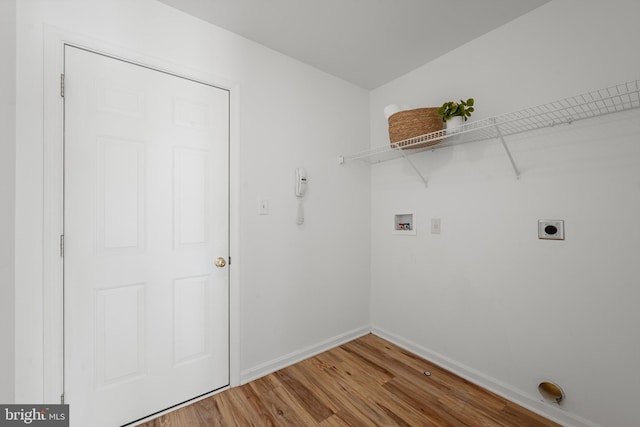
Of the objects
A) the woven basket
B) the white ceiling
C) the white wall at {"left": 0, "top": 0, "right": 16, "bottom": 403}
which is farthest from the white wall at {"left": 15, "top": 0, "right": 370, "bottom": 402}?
the white wall at {"left": 0, "top": 0, "right": 16, "bottom": 403}

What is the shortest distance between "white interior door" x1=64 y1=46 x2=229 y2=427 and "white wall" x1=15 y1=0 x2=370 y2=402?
0.32ft

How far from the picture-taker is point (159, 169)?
1474 millimetres

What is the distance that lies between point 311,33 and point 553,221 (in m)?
1.86

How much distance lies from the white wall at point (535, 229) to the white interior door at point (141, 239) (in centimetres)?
153

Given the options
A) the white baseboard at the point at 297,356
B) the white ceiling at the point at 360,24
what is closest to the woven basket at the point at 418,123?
the white ceiling at the point at 360,24

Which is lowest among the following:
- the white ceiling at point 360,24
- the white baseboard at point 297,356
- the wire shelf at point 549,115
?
the white baseboard at point 297,356

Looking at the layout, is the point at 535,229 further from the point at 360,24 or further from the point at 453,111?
the point at 360,24

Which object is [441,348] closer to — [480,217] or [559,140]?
[480,217]

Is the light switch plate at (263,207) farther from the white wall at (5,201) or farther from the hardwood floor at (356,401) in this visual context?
the white wall at (5,201)

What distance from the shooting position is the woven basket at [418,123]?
1710 mm

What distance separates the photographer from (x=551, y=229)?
147cm

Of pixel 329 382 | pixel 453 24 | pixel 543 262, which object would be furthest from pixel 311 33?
pixel 329 382

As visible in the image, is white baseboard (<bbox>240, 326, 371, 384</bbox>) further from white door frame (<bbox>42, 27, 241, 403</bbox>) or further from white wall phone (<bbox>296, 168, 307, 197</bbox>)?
white wall phone (<bbox>296, 168, 307, 197</bbox>)

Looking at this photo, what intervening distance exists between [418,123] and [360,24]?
2.37 feet
